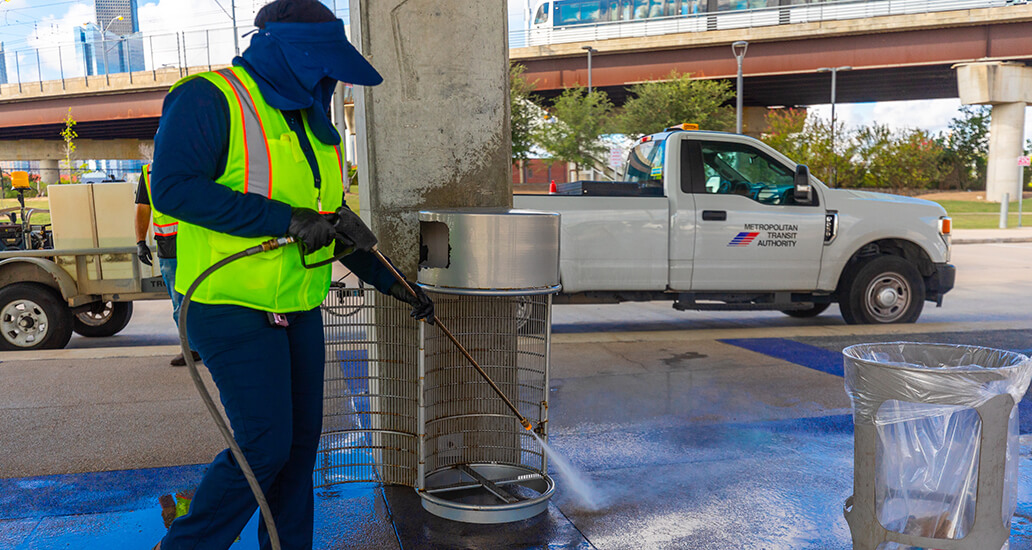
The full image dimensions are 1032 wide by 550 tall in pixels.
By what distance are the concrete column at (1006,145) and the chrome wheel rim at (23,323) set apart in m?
44.7

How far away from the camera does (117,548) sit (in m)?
3.25

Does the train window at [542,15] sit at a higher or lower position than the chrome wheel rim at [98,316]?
higher

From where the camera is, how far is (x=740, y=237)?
8539mm

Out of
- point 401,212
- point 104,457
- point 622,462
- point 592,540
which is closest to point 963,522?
point 592,540

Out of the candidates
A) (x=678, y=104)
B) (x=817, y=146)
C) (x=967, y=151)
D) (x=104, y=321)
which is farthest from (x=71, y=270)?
(x=967, y=151)

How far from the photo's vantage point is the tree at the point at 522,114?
131ft

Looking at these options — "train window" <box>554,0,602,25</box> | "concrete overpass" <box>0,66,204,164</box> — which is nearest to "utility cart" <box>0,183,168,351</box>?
"concrete overpass" <box>0,66,204,164</box>

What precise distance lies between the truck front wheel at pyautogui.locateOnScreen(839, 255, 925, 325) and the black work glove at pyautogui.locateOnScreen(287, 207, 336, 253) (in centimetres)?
772

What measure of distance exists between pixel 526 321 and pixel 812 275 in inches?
225

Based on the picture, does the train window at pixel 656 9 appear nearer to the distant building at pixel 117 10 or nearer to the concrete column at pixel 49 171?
the distant building at pixel 117 10

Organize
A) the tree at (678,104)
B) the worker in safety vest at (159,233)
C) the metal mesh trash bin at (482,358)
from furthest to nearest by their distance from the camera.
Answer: the tree at (678,104) → the worker in safety vest at (159,233) → the metal mesh trash bin at (482,358)

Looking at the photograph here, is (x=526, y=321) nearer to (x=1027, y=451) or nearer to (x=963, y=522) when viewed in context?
(x=963, y=522)

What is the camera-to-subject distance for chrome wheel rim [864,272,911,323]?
8961mm

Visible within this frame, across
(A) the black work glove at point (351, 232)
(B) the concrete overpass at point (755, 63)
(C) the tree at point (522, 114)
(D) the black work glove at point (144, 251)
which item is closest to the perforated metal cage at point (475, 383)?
(A) the black work glove at point (351, 232)
